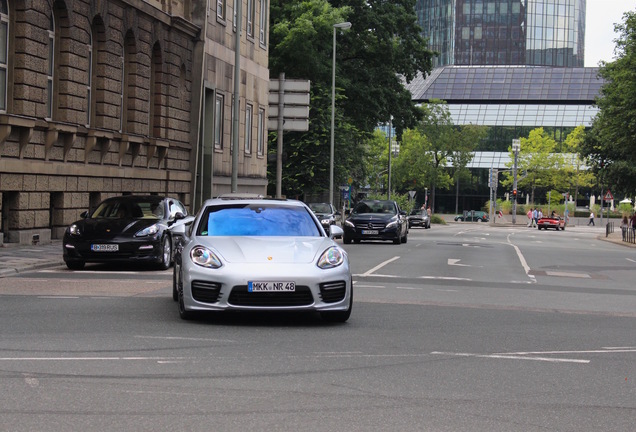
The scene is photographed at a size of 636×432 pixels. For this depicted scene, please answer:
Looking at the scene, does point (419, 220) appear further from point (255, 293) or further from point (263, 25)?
point (255, 293)

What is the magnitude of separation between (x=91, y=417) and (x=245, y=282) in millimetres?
4578

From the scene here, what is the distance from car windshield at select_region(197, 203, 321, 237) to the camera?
40.3ft

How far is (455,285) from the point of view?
61.3 feet

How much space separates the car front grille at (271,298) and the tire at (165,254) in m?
9.57

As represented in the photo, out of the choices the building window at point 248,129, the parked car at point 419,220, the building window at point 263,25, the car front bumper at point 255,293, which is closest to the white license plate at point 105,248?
the car front bumper at point 255,293

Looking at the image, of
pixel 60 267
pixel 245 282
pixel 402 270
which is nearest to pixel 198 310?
pixel 245 282

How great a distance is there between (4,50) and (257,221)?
14.6m

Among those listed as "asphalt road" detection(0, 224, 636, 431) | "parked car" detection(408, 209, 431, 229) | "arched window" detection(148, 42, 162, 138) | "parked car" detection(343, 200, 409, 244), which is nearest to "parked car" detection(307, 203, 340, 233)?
"parked car" detection(343, 200, 409, 244)

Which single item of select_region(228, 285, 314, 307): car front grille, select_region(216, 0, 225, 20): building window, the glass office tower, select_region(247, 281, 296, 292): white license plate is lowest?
select_region(228, 285, 314, 307): car front grille

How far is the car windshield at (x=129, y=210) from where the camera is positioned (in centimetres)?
2081

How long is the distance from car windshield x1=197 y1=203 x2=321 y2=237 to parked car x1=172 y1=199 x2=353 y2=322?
151 mm

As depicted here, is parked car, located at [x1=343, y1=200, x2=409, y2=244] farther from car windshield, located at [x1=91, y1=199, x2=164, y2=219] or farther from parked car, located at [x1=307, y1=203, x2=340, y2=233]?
car windshield, located at [x1=91, y1=199, x2=164, y2=219]

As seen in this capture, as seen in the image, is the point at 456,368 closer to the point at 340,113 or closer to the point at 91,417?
the point at 91,417

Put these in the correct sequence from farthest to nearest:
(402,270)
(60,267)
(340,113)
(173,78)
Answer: (340,113) → (173,78) → (402,270) → (60,267)
